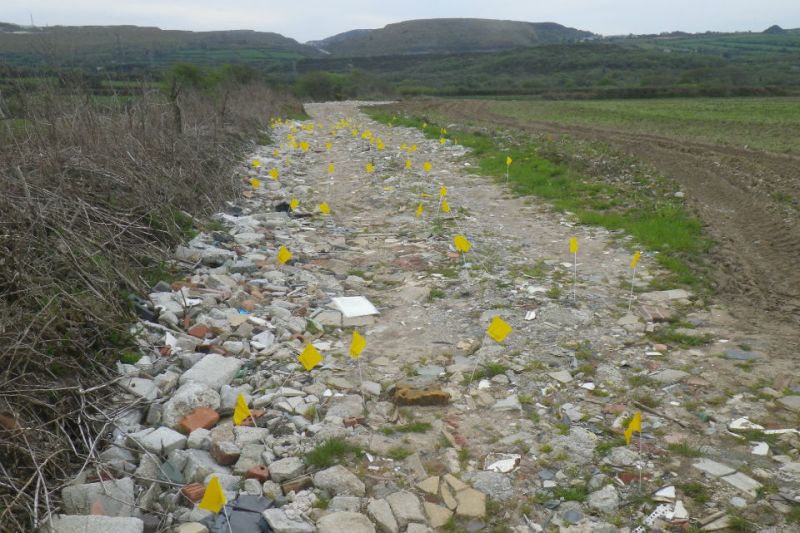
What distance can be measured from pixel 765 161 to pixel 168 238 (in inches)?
456

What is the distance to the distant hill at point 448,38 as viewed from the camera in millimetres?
140375

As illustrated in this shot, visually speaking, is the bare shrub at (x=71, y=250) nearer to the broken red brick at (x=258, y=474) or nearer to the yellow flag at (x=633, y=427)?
the broken red brick at (x=258, y=474)

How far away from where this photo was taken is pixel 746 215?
8211mm

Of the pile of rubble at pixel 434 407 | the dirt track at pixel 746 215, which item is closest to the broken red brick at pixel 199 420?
the pile of rubble at pixel 434 407

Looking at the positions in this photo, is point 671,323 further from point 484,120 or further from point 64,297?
point 484,120

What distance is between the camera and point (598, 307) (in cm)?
557

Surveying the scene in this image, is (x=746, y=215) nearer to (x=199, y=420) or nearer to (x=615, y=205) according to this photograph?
(x=615, y=205)

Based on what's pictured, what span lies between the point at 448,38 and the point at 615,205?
14988cm

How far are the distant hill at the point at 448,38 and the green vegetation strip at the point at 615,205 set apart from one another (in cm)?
12723

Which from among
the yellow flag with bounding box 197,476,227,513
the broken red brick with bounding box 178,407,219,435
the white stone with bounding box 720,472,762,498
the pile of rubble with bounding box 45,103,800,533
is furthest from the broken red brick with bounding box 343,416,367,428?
the white stone with bounding box 720,472,762,498

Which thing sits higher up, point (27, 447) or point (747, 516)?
point (27, 447)

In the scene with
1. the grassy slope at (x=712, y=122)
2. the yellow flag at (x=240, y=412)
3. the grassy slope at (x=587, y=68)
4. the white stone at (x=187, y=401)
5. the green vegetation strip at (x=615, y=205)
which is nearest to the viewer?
the yellow flag at (x=240, y=412)

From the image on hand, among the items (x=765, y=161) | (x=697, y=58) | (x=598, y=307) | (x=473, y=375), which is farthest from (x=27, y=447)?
(x=697, y=58)

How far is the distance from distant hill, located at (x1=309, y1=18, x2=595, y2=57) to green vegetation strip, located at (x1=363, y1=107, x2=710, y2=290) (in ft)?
417
